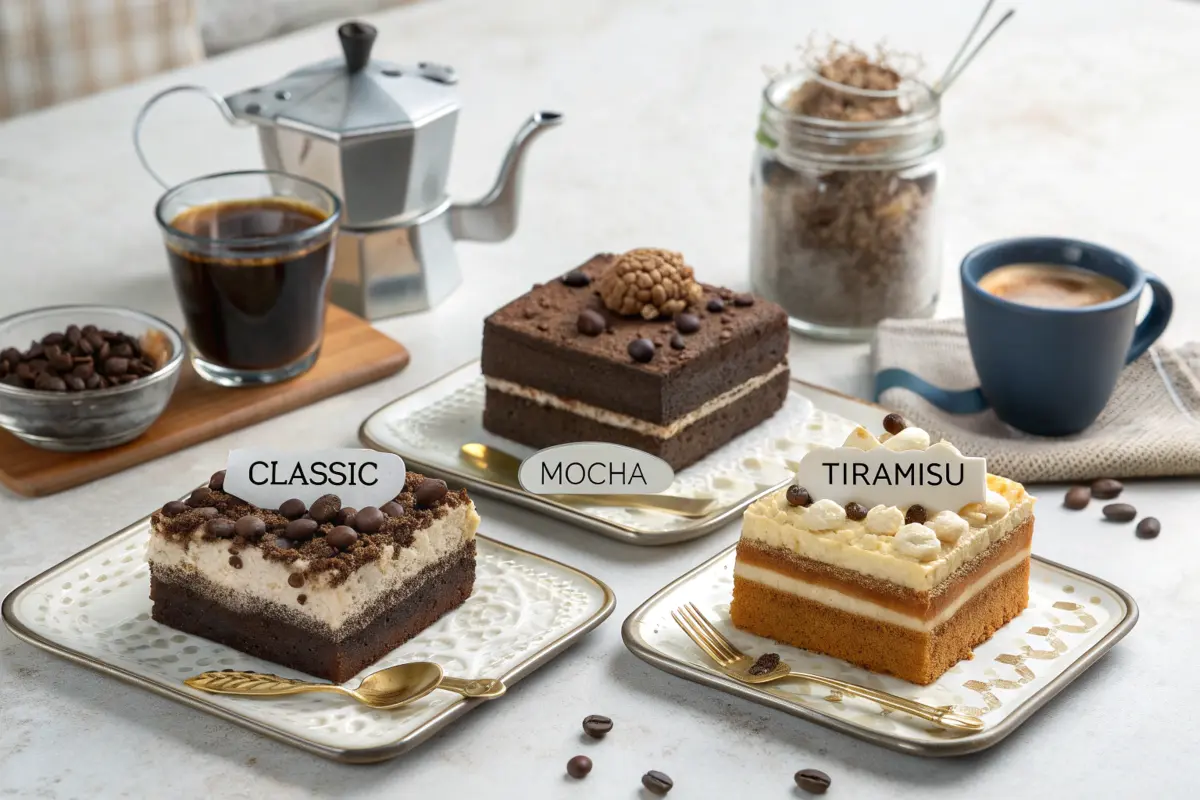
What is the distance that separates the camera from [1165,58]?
13.6 ft

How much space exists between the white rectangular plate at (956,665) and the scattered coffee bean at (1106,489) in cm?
34

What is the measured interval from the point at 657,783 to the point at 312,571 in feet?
1.55

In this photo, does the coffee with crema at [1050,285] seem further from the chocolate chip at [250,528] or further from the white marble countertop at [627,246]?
the chocolate chip at [250,528]

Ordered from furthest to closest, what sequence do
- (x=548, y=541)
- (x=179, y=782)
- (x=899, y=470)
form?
(x=548, y=541)
(x=899, y=470)
(x=179, y=782)

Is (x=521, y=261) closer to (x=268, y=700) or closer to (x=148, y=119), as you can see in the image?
(x=148, y=119)

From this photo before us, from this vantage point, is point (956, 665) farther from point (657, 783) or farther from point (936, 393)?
point (936, 393)

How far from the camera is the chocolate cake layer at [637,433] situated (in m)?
2.38

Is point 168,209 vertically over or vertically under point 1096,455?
over

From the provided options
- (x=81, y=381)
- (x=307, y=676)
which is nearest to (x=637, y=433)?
(x=307, y=676)

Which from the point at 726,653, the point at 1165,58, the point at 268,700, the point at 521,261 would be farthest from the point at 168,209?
the point at 1165,58

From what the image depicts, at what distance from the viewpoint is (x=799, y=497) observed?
1896mm

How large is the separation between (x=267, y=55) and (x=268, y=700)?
255 cm

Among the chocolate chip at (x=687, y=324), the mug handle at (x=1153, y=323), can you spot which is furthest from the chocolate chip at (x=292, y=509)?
the mug handle at (x=1153, y=323)

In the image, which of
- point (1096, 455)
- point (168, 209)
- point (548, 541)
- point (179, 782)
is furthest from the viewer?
point (168, 209)
